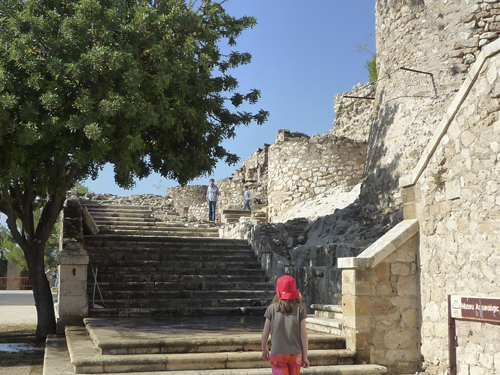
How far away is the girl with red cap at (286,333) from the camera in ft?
15.6

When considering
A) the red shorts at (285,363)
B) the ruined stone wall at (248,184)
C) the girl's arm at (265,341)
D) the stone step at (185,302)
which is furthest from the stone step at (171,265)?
the ruined stone wall at (248,184)

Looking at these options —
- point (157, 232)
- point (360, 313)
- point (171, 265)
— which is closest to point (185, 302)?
point (171, 265)

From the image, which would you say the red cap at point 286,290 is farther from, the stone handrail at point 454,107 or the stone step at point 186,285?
the stone step at point 186,285

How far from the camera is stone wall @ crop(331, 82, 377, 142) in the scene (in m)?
19.2

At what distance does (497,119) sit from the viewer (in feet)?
18.2

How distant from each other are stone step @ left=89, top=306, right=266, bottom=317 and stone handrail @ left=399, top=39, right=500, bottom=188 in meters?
4.66

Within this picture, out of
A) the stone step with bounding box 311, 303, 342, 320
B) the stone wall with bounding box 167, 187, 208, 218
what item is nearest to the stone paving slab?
the stone step with bounding box 311, 303, 342, 320

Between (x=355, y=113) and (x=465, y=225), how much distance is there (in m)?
14.3

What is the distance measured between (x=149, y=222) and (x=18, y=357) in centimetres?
902

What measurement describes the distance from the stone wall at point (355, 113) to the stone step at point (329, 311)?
10771mm

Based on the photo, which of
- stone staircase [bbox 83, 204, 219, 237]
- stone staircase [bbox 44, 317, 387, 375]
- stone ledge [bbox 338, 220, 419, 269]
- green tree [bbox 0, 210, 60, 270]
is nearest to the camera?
stone staircase [bbox 44, 317, 387, 375]

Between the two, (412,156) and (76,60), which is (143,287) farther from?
(412,156)

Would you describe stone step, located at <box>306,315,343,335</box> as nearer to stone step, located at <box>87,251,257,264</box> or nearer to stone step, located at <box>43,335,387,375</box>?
stone step, located at <box>43,335,387,375</box>

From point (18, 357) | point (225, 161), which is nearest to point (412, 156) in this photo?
point (225, 161)
